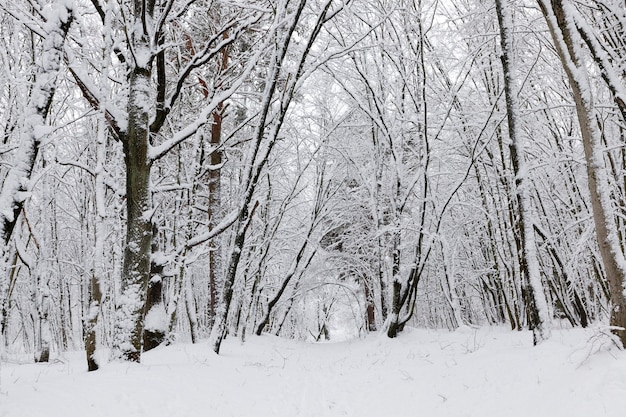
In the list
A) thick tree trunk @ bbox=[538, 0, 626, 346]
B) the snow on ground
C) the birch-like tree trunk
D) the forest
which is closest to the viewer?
the snow on ground

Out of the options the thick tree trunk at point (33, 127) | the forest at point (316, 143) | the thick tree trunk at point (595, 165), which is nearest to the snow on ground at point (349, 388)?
the thick tree trunk at point (595, 165)

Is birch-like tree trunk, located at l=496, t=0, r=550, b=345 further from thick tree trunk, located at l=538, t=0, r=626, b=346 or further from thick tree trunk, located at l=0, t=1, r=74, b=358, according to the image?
thick tree trunk, located at l=0, t=1, r=74, b=358

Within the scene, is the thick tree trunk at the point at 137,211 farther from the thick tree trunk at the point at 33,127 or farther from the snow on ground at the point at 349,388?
the thick tree trunk at the point at 33,127

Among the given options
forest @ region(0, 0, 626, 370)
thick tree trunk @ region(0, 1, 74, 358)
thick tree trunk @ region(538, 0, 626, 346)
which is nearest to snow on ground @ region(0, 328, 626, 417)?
thick tree trunk @ region(538, 0, 626, 346)

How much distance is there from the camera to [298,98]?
15.7 m

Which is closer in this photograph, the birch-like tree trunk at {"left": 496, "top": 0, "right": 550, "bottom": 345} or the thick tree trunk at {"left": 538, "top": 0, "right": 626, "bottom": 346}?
the thick tree trunk at {"left": 538, "top": 0, "right": 626, "bottom": 346}

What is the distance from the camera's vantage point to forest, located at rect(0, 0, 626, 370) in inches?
211

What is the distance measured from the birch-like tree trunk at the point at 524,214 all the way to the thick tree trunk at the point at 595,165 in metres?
2.03

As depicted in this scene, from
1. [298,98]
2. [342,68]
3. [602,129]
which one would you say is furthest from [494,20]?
[298,98]

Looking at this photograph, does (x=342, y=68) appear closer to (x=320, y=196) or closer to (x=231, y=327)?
(x=320, y=196)

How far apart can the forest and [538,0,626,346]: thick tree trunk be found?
2 centimetres

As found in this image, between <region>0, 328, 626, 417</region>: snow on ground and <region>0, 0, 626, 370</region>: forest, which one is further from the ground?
<region>0, 0, 626, 370</region>: forest

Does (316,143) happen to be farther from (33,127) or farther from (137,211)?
(33,127)

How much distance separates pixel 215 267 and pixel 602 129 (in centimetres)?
1007
